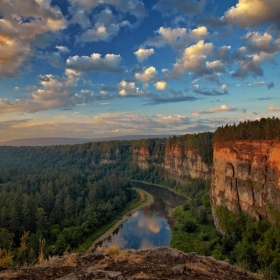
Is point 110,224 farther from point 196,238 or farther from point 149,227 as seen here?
point 196,238

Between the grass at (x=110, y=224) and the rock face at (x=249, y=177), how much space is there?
66.4 feet

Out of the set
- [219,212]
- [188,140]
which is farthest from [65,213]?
[188,140]

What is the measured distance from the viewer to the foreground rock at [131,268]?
6.66 metres

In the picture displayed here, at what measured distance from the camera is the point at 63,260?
26.0ft

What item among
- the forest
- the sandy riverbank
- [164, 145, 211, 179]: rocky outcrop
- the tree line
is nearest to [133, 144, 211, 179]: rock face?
[164, 145, 211, 179]: rocky outcrop

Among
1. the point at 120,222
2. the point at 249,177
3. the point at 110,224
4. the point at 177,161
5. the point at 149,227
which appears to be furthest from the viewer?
the point at 177,161

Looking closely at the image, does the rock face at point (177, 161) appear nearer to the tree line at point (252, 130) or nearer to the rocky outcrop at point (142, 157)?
the rocky outcrop at point (142, 157)

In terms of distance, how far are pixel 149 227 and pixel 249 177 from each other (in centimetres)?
2110

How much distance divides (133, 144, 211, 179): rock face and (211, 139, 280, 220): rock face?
34.5 meters

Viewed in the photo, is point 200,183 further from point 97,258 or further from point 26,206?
point 97,258

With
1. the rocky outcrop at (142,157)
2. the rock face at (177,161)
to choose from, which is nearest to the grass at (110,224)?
the rock face at (177,161)

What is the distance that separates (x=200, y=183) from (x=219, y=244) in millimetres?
47423

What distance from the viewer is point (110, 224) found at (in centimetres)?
5091

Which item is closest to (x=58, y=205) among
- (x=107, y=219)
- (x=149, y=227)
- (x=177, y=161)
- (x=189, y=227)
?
(x=107, y=219)
